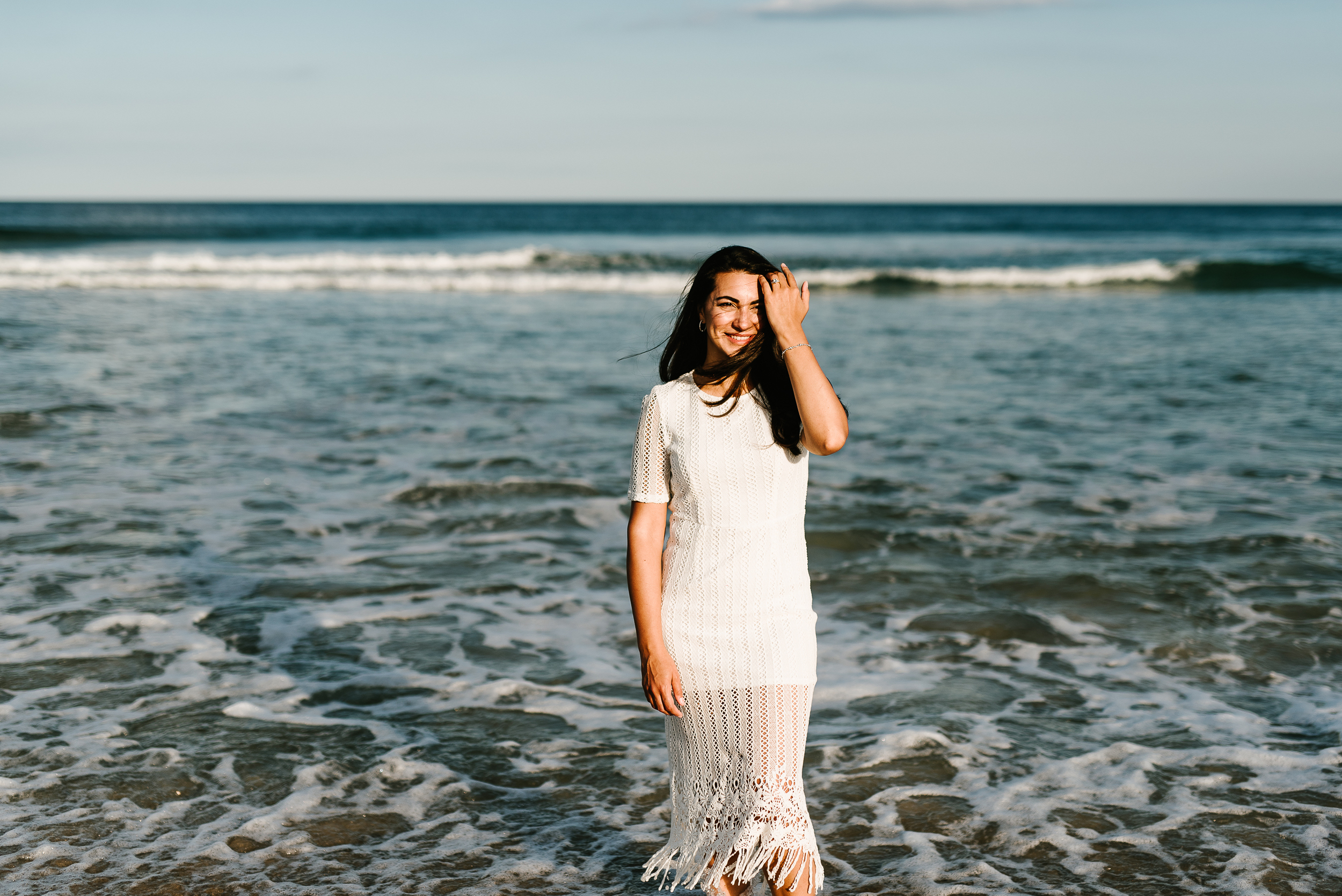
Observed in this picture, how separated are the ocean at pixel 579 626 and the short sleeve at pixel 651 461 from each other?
5.03ft

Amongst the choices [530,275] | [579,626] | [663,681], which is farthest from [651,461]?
[530,275]

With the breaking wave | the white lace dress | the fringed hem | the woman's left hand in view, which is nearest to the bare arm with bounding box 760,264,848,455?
the woman's left hand

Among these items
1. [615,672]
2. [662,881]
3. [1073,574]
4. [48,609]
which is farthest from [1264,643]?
[48,609]

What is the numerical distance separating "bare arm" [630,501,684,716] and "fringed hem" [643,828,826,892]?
39 centimetres

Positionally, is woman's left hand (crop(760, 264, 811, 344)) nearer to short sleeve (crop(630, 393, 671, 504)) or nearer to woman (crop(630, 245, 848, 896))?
woman (crop(630, 245, 848, 896))

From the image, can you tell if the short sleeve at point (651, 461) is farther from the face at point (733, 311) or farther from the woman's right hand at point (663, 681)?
the woman's right hand at point (663, 681)

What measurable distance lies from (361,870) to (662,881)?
1.14 meters

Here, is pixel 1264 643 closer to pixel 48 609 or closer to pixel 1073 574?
pixel 1073 574

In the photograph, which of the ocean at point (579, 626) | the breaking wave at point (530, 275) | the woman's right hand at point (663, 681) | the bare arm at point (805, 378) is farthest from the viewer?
the breaking wave at point (530, 275)

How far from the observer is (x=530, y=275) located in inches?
1184

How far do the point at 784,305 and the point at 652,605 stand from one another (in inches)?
33.7

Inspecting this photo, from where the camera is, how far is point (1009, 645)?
19.4 ft

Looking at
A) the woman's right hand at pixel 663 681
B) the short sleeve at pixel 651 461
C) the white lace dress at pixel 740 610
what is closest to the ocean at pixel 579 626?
the white lace dress at pixel 740 610

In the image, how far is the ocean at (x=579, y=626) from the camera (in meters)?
3.97
